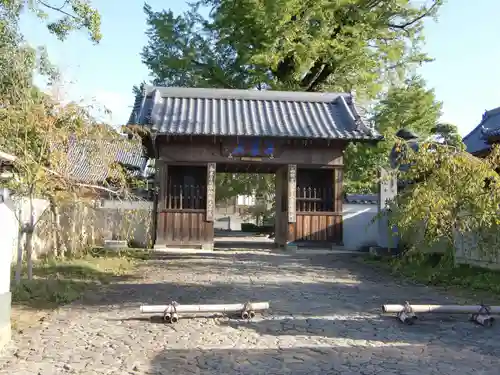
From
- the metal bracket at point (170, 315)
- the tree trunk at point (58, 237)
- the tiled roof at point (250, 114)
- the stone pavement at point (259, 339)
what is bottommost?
the stone pavement at point (259, 339)

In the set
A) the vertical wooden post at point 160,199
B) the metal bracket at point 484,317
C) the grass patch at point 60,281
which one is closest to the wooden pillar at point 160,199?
the vertical wooden post at point 160,199

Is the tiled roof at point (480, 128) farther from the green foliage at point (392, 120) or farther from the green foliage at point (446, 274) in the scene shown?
the green foliage at point (446, 274)

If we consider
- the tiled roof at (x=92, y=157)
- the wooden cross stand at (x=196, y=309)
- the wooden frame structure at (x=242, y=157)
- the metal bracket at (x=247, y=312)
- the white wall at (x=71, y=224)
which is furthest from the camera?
the wooden frame structure at (x=242, y=157)

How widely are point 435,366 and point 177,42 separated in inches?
859

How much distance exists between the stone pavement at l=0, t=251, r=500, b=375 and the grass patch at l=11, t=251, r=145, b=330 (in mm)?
366

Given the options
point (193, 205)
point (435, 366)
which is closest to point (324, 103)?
point (193, 205)

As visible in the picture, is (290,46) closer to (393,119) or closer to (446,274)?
(393,119)

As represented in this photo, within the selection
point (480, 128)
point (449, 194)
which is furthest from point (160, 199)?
point (480, 128)

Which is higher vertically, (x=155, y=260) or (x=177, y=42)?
(x=177, y=42)

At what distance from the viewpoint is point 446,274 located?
11.8 meters

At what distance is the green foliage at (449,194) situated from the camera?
904 cm

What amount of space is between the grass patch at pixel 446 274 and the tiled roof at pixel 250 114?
5845mm

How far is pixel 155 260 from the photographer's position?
1480cm

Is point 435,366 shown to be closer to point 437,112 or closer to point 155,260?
point 155,260
